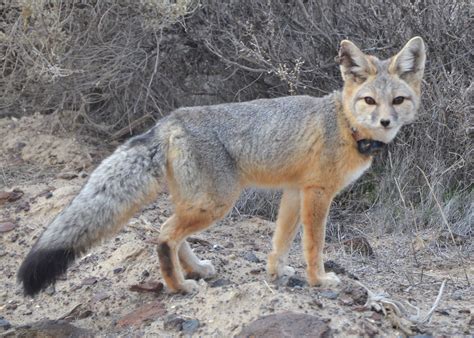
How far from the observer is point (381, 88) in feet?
15.6

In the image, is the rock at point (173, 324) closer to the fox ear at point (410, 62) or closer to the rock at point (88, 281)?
the rock at point (88, 281)

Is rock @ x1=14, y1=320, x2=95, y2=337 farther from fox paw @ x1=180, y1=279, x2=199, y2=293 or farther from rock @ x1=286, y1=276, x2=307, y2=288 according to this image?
rock @ x1=286, y1=276, x2=307, y2=288

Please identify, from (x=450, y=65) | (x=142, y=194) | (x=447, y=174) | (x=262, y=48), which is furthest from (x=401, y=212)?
Result: (x=142, y=194)

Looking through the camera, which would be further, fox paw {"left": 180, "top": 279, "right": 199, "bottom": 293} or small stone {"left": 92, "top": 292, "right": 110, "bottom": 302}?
small stone {"left": 92, "top": 292, "right": 110, "bottom": 302}

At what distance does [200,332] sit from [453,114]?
407 cm

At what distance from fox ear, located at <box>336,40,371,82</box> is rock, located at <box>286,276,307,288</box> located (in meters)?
1.40

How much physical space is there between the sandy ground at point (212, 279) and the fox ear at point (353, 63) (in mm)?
1392

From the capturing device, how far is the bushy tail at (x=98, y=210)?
422 cm

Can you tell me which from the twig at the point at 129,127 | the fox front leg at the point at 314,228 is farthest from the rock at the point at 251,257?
the twig at the point at 129,127

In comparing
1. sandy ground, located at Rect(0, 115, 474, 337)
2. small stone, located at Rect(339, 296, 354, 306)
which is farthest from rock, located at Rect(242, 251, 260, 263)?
small stone, located at Rect(339, 296, 354, 306)

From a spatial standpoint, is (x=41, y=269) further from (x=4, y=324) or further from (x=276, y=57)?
(x=276, y=57)

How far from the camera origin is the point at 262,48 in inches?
297

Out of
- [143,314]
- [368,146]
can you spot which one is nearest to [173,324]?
[143,314]

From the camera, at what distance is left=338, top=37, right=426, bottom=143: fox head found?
4.71m
